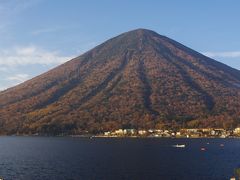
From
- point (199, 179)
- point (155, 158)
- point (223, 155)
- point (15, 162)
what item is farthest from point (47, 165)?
point (223, 155)

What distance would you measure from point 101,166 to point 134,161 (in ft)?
33.9

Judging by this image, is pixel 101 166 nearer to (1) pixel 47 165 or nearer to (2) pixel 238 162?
(1) pixel 47 165

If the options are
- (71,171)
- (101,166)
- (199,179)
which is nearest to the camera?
(199,179)

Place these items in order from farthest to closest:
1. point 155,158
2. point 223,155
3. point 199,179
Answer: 1. point 223,155
2. point 155,158
3. point 199,179

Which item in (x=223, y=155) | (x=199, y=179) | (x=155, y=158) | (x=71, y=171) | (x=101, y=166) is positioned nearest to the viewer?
(x=199, y=179)

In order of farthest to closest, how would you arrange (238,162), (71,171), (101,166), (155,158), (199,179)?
(155,158) → (238,162) → (101,166) → (71,171) → (199,179)

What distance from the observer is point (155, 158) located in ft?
370

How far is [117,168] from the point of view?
92.7m

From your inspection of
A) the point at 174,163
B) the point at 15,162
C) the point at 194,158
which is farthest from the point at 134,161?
the point at 15,162

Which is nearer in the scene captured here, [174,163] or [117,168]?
[117,168]

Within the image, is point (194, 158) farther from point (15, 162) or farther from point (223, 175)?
point (15, 162)

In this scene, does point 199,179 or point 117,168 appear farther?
point 117,168

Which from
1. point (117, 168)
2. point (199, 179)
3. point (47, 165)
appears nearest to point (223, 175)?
point (199, 179)

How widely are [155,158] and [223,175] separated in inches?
1219
